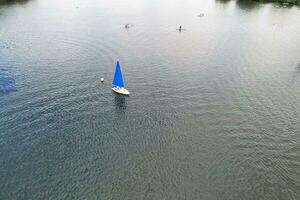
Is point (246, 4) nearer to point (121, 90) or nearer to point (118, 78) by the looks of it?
point (118, 78)

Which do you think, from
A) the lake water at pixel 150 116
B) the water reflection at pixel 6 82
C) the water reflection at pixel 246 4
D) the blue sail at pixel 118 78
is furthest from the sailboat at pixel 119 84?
the water reflection at pixel 246 4

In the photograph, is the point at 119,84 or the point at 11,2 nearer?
the point at 119,84

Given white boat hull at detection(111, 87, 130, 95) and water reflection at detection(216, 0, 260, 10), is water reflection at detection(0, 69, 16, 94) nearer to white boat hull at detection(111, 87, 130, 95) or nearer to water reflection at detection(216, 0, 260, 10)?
white boat hull at detection(111, 87, 130, 95)

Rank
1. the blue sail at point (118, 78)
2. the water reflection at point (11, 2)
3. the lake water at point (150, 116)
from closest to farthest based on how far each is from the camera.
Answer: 1. the lake water at point (150, 116)
2. the blue sail at point (118, 78)
3. the water reflection at point (11, 2)

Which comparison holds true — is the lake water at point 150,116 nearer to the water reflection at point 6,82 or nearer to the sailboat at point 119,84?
the water reflection at point 6,82

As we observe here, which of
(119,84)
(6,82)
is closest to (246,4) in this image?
(119,84)

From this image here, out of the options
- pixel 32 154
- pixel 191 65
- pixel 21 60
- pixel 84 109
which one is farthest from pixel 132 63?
pixel 32 154

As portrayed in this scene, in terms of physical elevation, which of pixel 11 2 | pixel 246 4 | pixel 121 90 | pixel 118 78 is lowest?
pixel 121 90

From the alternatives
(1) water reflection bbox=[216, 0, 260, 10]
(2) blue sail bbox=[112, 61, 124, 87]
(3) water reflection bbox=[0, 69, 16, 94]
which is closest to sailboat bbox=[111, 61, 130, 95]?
(2) blue sail bbox=[112, 61, 124, 87]
